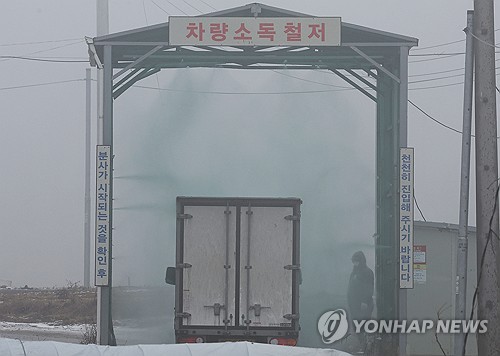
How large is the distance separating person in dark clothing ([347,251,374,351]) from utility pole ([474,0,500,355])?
4762 mm

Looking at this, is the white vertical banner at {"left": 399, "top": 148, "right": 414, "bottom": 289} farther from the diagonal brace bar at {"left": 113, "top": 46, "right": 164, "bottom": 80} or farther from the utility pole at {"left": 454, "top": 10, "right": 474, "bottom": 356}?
the diagonal brace bar at {"left": 113, "top": 46, "right": 164, "bottom": 80}

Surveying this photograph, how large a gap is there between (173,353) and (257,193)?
11064 millimetres

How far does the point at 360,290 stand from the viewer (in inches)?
739

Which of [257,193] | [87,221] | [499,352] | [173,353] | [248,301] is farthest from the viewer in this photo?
[87,221]

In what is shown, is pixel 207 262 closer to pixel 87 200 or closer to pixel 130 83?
pixel 130 83

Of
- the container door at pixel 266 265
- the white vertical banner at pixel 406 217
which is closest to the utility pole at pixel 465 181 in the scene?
the white vertical banner at pixel 406 217

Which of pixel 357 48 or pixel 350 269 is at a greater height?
pixel 357 48

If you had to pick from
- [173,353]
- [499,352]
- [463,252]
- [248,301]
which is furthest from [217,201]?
[173,353]

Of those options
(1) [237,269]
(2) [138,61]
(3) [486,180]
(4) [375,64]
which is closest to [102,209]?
(2) [138,61]

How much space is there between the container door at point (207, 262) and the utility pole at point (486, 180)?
3.81 meters

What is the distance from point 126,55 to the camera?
61.4 feet

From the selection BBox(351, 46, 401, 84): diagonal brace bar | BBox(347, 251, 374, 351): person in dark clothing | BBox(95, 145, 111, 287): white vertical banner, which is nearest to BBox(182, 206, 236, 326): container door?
BBox(95, 145, 111, 287): white vertical banner

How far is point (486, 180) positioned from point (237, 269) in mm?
4056

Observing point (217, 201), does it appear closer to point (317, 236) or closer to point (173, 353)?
point (317, 236)
